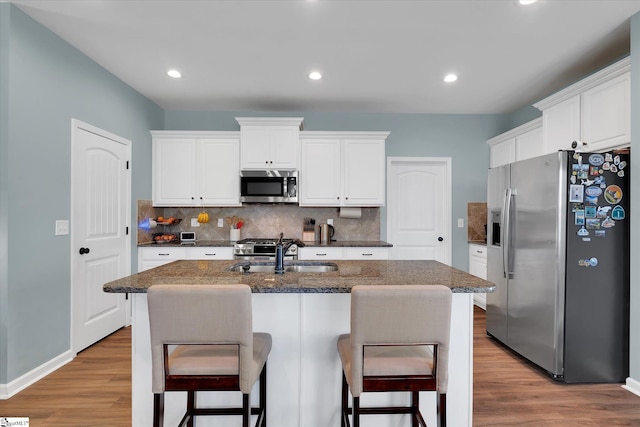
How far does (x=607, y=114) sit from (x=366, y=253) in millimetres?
2516

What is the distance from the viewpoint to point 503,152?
4293mm

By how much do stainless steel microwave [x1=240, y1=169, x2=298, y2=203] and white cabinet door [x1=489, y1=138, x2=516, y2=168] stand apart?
267cm

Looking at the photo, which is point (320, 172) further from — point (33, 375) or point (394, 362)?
point (33, 375)

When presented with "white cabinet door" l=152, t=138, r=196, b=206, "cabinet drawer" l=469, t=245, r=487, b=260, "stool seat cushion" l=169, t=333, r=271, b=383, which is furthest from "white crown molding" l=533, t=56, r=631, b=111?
"white cabinet door" l=152, t=138, r=196, b=206

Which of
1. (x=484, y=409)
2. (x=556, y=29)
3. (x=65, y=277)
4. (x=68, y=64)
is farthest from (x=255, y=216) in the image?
(x=556, y=29)

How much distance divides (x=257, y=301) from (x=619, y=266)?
2.63 m

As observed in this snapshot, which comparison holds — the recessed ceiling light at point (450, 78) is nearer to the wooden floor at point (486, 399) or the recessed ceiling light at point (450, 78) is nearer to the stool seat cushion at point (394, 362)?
the wooden floor at point (486, 399)

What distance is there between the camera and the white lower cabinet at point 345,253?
13.0 feet

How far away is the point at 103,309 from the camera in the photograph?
327 cm

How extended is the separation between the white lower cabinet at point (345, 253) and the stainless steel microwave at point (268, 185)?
70 cm

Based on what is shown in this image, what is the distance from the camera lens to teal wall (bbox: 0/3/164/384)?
7.38ft

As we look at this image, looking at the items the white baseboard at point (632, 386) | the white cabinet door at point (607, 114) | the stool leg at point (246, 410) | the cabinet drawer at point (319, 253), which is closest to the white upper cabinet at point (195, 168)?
the cabinet drawer at point (319, 253)

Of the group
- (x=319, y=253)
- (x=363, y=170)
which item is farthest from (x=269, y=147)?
(x=319, y=253)

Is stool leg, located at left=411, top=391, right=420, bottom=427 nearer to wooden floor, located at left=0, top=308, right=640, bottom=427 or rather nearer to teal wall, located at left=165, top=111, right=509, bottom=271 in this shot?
wooden floor, located at left=0, top=308, right=640, bottom=427
